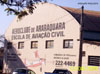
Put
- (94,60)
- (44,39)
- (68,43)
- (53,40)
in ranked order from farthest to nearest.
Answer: (44,39), (53,40), (68,43), (94,60)

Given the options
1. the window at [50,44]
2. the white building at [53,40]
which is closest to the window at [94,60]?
the white building at [53,40]

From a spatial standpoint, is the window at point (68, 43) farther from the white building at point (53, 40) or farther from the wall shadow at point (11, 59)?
the wall shadow at point (11, 59)

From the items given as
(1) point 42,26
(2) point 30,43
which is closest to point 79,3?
(1) point 42,26

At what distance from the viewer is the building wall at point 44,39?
107ft

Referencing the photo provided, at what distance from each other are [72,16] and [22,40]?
1154 cm

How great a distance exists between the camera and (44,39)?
121 ft

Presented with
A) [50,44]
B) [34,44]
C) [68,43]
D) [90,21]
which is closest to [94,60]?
[68,43]

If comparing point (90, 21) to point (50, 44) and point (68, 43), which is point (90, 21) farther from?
point (50, 44)

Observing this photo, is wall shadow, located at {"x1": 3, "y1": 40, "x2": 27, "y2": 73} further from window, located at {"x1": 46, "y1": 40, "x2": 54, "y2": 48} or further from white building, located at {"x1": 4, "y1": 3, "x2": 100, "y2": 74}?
window, located at {"x1": 46, "y1": 40, "x2": 54, "y2": 48}

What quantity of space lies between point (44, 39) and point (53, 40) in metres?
1.84

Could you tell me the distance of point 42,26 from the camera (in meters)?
37.5

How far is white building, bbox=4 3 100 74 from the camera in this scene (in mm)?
31284

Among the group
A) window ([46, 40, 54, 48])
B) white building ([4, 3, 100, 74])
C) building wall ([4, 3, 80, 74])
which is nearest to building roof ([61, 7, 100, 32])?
white building ([4, 3, 100, 74])

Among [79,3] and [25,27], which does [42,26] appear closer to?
[25,27]
